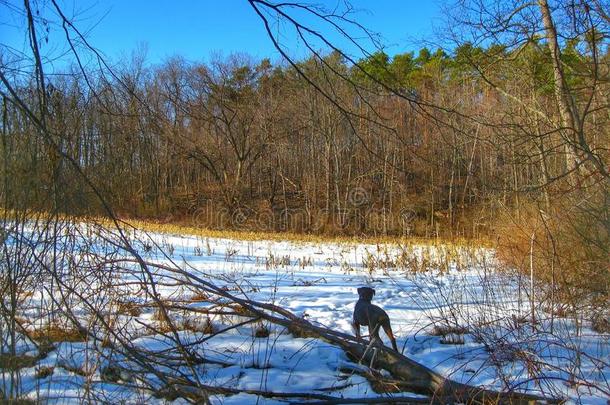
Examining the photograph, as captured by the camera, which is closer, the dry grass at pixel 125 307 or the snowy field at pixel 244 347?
the snowy field at pixel 244 347

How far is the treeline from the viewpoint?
2.70 metres

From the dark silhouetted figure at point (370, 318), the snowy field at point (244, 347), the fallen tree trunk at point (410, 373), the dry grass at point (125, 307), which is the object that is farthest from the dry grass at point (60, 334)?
the dark silhouetted figure at point (370, 318)

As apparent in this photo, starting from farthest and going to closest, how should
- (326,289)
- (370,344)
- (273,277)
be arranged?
(273,277)
(326,289)
(370,344)

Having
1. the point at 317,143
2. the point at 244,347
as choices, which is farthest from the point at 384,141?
the point at 317,143

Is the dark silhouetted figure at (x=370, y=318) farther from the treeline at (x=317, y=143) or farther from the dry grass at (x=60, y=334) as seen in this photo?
the dry grass at (x=60, y=334)

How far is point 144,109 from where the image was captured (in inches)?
119

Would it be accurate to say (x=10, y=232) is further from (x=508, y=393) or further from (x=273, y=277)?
(x=273, y=277)

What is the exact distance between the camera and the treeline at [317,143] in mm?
2695

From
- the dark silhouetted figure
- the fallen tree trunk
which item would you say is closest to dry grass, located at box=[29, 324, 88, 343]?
the fallen tree trunk

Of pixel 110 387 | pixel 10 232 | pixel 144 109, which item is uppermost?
pixel 144 109

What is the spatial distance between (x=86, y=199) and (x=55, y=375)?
1391 millimetres

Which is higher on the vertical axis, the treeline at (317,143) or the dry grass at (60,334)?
the treeline at (317,143)

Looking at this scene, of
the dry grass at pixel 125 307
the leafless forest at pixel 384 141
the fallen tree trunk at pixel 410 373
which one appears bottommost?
the fallen tree trunk at pixel 410 373

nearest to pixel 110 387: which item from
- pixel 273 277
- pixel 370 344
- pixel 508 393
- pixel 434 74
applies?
pixel 370 344
